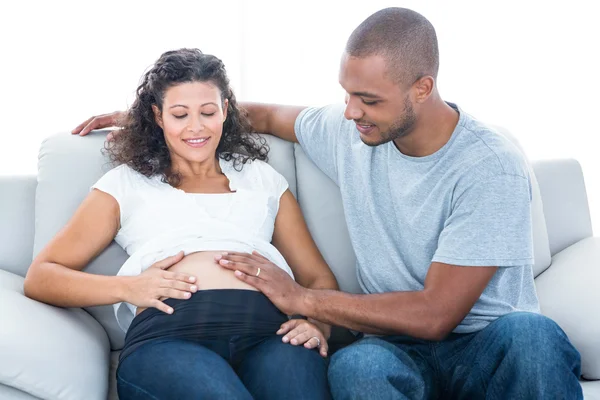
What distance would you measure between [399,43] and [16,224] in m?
1.16

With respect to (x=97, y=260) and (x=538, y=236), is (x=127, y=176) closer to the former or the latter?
(x=97, y=260)

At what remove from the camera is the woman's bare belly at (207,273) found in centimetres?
175

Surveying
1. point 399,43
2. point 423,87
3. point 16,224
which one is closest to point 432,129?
point 423,87

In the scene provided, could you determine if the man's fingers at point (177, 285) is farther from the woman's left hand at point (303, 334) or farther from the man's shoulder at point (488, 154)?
the man's shoulder at point (488, 154)

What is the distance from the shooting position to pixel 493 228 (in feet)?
5.36

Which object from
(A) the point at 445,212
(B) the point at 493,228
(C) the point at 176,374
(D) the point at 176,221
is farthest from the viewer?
(D) the point at 176,221

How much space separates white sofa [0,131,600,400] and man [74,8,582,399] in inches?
9.1

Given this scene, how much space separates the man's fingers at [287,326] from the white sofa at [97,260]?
1.19 feet

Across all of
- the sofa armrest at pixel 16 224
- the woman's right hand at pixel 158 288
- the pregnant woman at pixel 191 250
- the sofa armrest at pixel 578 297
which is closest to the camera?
the pregnant woman at pixel 191 250

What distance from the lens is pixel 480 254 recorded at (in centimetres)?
162

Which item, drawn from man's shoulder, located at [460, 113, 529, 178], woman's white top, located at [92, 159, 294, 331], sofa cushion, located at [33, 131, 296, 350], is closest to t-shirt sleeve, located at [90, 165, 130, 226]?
woman's white top, located at [92, 159, 294, 331]

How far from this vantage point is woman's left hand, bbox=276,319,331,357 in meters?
1.71

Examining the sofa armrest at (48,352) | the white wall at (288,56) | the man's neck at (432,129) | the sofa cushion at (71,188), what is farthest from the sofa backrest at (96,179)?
the white wall at (288,56)

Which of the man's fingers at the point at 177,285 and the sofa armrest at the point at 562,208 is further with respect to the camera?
the sofa armrest at the point at 562,208
